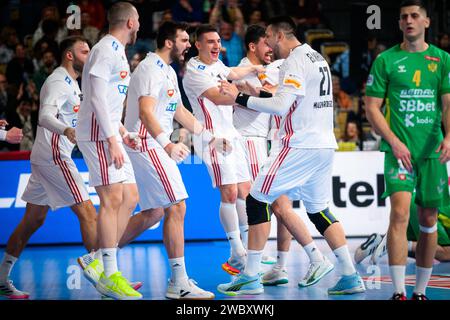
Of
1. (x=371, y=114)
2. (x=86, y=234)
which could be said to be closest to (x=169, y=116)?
(x=86, y=234)

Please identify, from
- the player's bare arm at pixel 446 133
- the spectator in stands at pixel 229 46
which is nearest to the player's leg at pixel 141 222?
the player's bare arm at pixel 446 133

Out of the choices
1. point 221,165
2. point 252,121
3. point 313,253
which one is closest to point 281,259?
point 313,253

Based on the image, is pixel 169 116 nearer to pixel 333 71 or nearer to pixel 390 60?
pixel 390 60

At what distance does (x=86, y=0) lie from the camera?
44.6ft

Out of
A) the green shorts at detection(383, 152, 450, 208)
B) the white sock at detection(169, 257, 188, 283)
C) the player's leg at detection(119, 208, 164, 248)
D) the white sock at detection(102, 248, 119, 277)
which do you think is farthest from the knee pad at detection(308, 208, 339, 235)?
the white sock at detection(102, 248, 119, 277)

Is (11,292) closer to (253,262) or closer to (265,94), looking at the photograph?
(253,262)

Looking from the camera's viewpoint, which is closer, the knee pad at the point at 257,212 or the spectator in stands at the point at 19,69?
the knee pad at the point at 257,212

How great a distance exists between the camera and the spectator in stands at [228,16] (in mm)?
13766

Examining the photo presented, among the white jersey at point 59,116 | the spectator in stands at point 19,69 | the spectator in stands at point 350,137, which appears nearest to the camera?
the white jersey at point 59,116

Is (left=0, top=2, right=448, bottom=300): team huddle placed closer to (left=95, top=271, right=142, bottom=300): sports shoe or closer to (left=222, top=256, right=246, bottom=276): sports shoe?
(left=95, top=271, right=142, bottom=300): sports shoe

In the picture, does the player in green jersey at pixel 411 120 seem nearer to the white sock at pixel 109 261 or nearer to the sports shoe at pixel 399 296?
the sports shoe at pixel 399 296

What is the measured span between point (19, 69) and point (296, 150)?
7.17 meters

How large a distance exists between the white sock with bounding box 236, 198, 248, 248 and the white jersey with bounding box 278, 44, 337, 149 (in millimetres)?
2182

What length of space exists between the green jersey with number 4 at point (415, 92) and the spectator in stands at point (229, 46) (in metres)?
7.02
